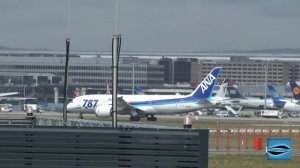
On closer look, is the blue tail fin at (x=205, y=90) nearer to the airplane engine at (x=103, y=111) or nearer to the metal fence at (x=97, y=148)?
the airplane engine at (x=103, y=111)

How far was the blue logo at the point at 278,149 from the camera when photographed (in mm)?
46812

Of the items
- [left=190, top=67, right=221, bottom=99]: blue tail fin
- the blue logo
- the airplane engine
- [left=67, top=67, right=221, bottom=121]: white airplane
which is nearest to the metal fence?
the blue logo

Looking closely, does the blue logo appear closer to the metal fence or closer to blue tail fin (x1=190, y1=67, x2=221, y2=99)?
the metal fence

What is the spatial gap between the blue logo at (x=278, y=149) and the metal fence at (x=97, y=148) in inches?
1013

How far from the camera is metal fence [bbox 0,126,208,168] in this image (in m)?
20.7

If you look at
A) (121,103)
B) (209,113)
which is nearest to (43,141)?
(121,103)

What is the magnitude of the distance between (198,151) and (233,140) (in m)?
55.3

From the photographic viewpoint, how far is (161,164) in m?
21.0

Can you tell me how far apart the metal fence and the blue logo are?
1013 inches

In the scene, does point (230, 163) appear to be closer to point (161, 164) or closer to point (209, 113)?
point (161, 164)

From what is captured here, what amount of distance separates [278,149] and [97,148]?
27.2 metres

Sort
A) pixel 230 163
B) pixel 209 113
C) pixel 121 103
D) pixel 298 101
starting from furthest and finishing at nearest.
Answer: pixel 209 113 < pixel 298 101 < pixel 121 103 < pixel 230 163

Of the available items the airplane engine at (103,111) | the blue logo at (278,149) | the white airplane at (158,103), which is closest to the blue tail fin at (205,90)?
the white airplane at (158,103)

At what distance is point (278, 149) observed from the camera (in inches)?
1858
